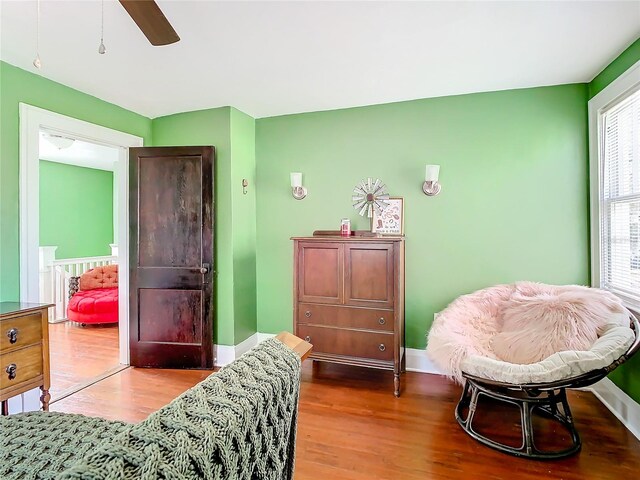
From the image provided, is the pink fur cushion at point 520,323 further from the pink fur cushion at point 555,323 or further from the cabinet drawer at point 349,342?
the cabinet drawer at point 349,342

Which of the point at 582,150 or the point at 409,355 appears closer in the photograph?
the point at 582,150

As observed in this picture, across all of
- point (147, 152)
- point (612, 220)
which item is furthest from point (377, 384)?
point (147, 152)

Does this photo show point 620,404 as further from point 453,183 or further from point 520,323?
point 453,183

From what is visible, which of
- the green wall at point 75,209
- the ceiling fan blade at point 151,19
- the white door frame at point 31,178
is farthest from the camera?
the green wall at point 75,209

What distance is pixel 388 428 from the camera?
2.25 metres

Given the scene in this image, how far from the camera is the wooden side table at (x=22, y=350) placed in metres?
1.97

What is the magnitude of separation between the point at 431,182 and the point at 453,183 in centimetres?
20

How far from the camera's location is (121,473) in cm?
51

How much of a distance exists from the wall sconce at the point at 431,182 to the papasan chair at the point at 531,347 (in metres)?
1.02

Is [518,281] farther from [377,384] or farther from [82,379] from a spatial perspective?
[82,379]

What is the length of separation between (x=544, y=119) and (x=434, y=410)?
2.53m

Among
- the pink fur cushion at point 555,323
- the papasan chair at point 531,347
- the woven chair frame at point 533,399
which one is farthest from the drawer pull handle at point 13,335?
the pink fur cushion at point 555,323

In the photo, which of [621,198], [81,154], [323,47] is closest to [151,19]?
[323,47]

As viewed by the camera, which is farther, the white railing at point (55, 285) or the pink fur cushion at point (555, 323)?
the white railing at point (55, 285)
